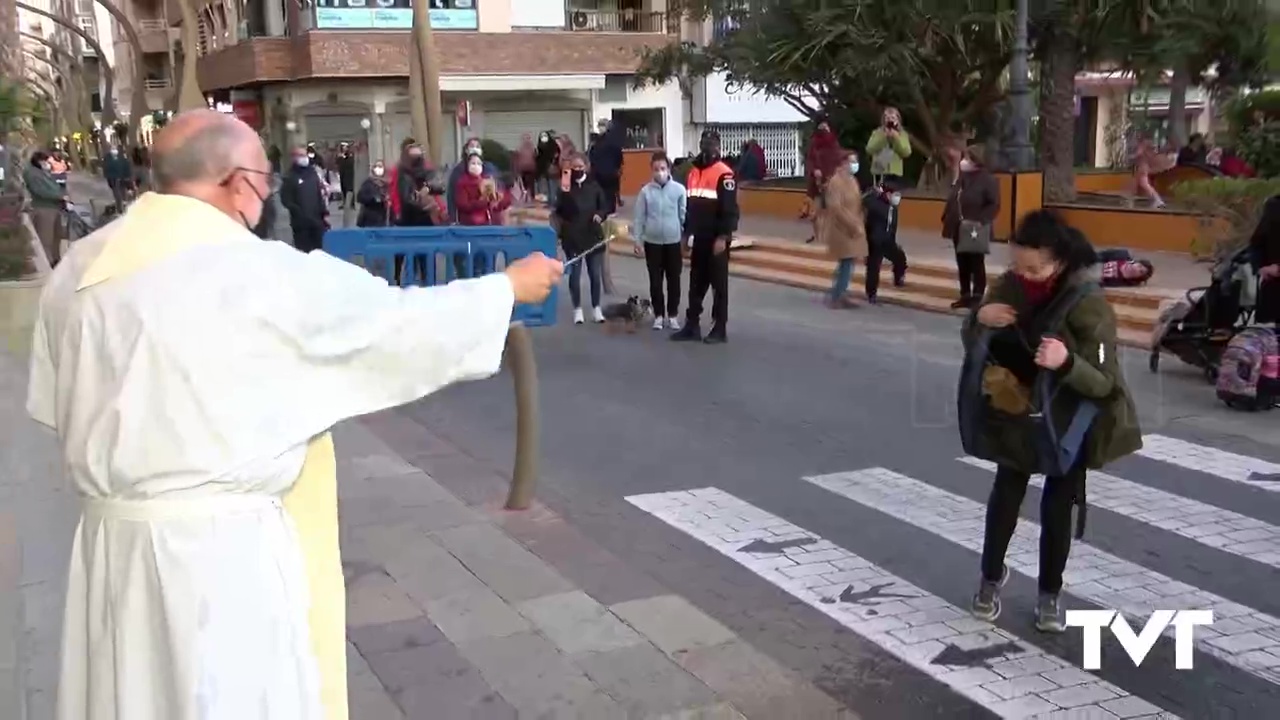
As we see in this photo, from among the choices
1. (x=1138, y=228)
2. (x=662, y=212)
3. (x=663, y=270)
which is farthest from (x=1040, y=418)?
(x=1138, y=228)

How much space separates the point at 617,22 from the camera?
3934 cm

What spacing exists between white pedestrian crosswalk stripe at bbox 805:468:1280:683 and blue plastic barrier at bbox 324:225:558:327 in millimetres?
3018

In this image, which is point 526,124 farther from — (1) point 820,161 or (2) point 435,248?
(2) point 435,248

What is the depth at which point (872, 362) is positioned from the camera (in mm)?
10852

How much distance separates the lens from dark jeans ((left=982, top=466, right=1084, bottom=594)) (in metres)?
4.78

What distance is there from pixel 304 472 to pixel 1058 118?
1895cm

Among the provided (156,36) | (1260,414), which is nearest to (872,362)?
(1260,414)

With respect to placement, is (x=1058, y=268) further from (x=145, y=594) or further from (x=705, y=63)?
(x=705, y=63)

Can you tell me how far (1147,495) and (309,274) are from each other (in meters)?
5.63

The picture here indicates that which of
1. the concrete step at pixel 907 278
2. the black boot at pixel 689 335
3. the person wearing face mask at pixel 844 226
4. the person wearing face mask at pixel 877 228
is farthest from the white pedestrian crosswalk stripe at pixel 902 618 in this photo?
the person wearing face mask at pixel 877 228

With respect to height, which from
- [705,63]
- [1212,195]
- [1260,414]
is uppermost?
[705,63]

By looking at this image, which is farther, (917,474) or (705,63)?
(705,63)

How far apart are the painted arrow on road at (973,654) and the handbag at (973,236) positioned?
27.8 feet

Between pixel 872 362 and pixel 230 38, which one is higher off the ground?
pixel 230 38
